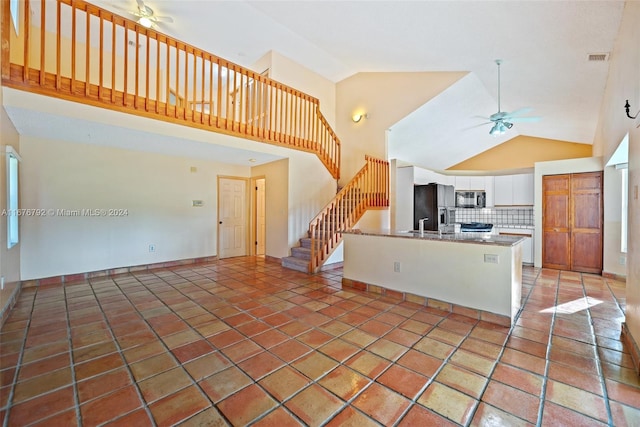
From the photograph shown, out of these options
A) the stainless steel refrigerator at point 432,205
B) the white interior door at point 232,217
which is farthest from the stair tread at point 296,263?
the stainless steel refrigerator at point 432,205

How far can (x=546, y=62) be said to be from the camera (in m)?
4.10

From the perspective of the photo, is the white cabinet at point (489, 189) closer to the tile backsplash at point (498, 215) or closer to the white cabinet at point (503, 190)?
the white cabinet at point (503, 190)

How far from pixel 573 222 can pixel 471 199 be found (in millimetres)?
2276

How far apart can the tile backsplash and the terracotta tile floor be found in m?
3.83

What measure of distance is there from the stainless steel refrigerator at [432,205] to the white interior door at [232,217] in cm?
420

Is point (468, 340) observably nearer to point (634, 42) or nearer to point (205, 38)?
point (634, 42)

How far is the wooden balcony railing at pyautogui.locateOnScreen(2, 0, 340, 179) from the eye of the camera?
312 cm

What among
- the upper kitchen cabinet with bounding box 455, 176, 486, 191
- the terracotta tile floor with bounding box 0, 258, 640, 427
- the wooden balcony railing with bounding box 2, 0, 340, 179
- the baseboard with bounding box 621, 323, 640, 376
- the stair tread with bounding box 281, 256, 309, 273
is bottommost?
the terracotta tile floor with bounding box 0, 258, 640, 427

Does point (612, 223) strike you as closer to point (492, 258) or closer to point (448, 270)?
point (492, 258)

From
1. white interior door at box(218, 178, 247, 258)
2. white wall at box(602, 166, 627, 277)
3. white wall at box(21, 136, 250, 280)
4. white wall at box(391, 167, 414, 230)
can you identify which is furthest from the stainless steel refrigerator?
white wall at box(21, 136, 250, 280)

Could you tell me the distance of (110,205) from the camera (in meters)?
4.91

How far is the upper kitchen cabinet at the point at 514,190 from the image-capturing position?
6.65 meters

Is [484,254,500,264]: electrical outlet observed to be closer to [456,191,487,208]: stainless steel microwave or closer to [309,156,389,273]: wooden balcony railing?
[309,156,389,273]: wooden balcony railing

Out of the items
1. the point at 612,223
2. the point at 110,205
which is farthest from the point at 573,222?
the point at 110,205
